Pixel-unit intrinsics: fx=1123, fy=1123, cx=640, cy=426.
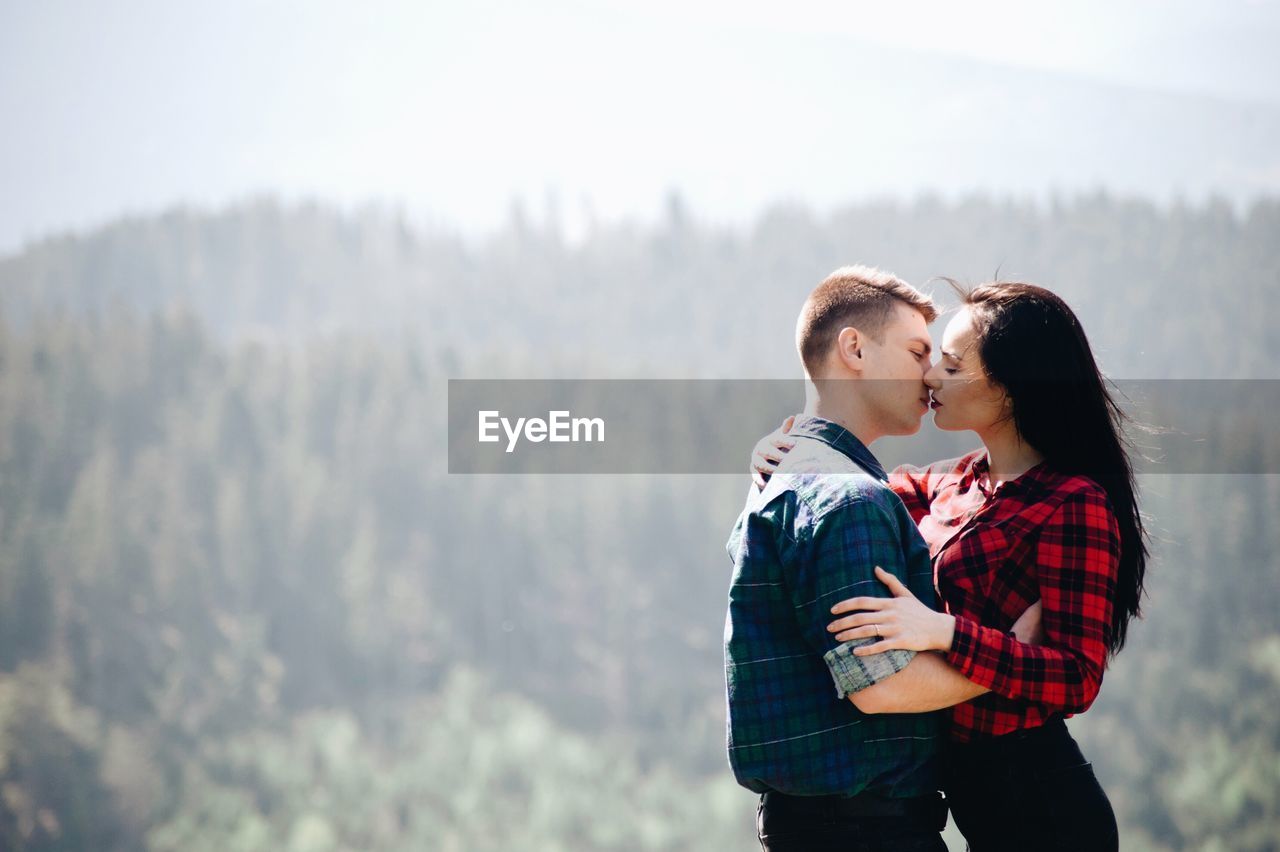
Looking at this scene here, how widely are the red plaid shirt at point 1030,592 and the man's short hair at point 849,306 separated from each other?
1.03ft

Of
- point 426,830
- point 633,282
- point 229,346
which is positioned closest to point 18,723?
point 426,830

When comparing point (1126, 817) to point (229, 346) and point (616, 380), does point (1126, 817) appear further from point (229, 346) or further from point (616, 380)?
point (229, 346)

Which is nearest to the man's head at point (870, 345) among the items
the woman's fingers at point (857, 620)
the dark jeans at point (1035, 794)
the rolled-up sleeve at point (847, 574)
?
the rolled-up sleeve at point (847, 574)

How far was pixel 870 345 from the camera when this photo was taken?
1.64 m

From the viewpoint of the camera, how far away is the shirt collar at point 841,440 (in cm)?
159

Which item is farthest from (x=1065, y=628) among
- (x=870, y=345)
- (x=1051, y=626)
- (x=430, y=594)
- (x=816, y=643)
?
(x=430, y=594)

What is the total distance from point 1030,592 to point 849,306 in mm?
483

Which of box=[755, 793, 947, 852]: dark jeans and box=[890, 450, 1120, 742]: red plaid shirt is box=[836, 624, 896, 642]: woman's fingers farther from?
box=[755, 793, 947, 852]: dark jeans

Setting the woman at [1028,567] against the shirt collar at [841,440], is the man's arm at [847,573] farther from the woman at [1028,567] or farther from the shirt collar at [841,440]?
the shirt collar at [841,440]

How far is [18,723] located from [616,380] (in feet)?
75.1

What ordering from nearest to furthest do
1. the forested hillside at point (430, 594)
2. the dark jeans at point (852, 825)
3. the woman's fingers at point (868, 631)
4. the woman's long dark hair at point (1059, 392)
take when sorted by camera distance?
the woman's fingers at point (868, 631) → the dark jeans at point (852, 825) → the woman's long dark hair at point (1059, 392) → the forested hillside at point (430, 594)

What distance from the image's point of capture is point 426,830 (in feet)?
100

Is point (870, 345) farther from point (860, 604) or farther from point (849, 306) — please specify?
point (860, 604)

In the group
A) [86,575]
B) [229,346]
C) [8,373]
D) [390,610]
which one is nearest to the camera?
[86,575]
